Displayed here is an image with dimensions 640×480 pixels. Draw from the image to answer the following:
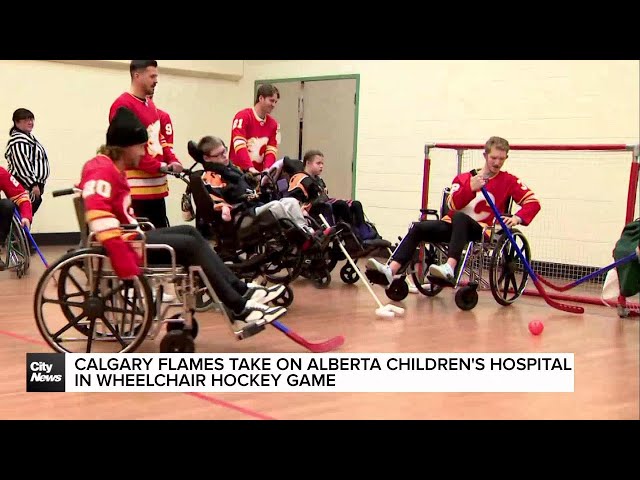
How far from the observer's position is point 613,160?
5.97 meters

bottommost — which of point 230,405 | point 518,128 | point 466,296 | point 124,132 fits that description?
point 230,405

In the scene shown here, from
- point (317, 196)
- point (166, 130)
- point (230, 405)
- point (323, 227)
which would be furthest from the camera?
point (317, 196)

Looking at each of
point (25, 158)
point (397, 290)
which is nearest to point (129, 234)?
point (397, 290)

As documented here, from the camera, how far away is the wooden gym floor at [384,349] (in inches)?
105

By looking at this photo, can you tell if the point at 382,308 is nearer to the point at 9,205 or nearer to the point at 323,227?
the point at 323,227

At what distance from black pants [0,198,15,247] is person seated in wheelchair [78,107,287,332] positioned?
7.97ft

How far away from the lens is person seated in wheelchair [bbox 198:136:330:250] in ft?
13.6

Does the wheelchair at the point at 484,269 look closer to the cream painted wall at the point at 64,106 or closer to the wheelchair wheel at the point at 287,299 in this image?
the wheelchair wheel at the point at 287,299

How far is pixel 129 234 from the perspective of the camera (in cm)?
304

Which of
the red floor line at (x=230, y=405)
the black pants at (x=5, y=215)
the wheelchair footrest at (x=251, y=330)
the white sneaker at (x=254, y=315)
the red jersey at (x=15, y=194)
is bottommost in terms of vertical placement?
the red floor line at (x=230, y=405)

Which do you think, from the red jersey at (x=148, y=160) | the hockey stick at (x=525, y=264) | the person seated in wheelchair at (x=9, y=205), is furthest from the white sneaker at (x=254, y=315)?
the person seated in wheelchair at (x=9, y=205)

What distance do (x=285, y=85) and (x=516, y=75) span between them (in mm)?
2771

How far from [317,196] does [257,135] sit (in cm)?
58

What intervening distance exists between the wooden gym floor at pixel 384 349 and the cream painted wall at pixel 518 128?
1330 mm
